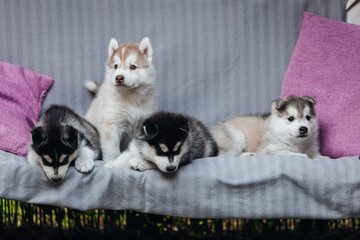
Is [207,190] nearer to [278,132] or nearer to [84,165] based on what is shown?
[84,165]

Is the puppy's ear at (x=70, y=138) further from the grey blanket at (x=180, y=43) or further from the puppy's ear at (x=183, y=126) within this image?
the grey blanket at (x=180, y=43)

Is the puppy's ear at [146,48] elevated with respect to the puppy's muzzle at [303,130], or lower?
elevated

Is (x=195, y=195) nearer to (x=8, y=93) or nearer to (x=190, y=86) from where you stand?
(x=190, y=86)

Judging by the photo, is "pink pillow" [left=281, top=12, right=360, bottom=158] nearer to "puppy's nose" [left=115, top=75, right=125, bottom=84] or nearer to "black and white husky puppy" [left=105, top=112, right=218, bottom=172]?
"black and white husky puppy" [left=105, top=112, right=218, bottom=172]

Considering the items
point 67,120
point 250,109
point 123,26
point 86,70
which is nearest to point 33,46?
point 86,70

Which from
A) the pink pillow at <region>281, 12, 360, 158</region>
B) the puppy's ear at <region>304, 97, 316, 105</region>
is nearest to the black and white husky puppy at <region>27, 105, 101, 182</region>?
the puppy's ear at <region>304, 97, 316, 105</region>

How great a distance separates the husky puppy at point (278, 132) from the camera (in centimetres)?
245

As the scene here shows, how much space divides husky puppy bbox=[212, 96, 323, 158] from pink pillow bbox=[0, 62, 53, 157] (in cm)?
137

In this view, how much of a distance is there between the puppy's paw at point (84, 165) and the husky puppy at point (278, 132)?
101cm

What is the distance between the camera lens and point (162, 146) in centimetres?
195

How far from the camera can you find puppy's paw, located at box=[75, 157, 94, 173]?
1986 mm

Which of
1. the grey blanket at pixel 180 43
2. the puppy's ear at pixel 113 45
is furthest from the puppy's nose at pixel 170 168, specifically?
the grey blanket at pixel 180 43

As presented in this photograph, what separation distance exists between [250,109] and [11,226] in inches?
81.2

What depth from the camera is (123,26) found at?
10.2ft
